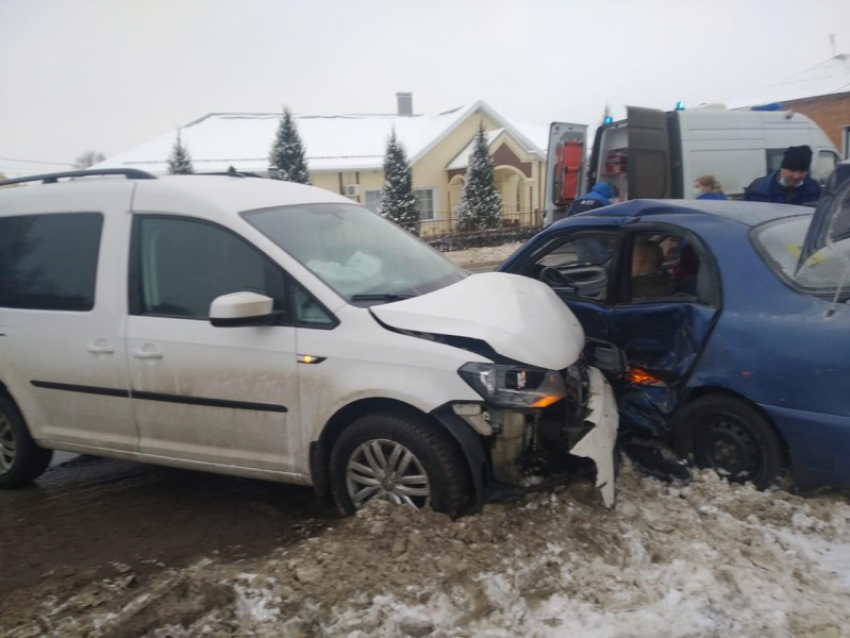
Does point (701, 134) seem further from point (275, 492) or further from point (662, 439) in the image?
point (275, 492)

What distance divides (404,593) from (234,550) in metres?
1.17

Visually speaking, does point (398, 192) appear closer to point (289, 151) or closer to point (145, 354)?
point (289, 151)

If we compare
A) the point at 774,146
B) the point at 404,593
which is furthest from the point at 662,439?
the point at 774,146

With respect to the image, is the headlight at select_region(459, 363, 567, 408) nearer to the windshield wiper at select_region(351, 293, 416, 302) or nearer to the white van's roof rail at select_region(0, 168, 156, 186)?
the windshield wiper at select_region(351, 293, 416, 302)

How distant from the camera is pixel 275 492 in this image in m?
4.59

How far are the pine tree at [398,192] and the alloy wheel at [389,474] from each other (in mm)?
21833

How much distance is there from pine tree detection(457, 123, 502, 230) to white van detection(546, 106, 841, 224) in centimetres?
1435

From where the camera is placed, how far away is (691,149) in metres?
10.3

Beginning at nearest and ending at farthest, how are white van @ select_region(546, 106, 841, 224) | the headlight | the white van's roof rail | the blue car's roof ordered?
the headlight
the blue car's roof
the white van's roof rail
white van @ select_region(546, 106, 841, 224)

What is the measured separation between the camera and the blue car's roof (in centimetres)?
438

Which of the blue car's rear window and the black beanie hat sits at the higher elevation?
the black beanie hat

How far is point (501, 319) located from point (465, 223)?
22.5 m

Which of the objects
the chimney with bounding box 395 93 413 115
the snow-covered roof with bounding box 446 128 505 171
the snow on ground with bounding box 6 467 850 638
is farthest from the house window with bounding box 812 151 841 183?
the chimney with bounding box 395 93 413 115

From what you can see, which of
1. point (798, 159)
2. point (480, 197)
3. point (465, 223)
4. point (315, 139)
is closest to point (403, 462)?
point (798, 159)
